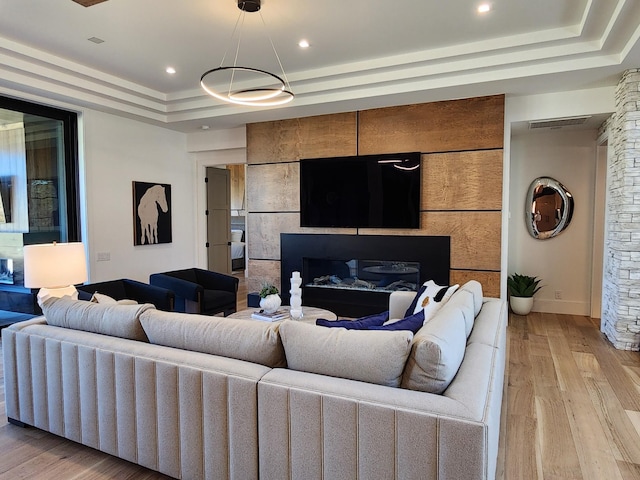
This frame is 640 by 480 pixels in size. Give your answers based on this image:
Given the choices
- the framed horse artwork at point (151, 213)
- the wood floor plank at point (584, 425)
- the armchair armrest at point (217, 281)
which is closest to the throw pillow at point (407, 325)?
the wood floor plank at point (584, 425)

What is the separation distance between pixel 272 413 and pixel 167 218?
5.31 meters

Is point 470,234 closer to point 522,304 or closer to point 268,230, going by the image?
point 522,304

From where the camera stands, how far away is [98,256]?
18.0 ft

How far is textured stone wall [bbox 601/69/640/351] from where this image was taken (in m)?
4.02

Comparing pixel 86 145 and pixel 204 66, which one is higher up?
pixel 204 66

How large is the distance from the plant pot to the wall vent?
2.25 meters

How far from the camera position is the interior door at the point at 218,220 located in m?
7.30

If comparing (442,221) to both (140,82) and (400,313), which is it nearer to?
(400,313)

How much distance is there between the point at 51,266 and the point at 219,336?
1.86m

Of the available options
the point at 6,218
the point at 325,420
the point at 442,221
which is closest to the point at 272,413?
the point at 325,420

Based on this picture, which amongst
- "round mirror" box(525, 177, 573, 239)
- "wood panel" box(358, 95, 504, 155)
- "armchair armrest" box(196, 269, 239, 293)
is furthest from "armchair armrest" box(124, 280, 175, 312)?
"round mirror" box(525, 177, 573, 239)

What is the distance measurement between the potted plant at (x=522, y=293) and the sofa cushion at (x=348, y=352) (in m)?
4.56

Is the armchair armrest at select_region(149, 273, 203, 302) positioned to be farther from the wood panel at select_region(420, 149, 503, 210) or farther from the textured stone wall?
the textured stone wall

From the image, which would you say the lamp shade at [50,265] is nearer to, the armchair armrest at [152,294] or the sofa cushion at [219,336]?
the armchair armrest at [152,294]
